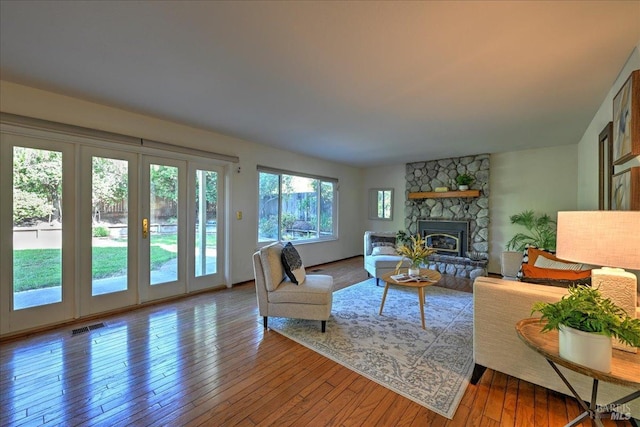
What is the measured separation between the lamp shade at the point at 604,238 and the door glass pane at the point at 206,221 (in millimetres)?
4130

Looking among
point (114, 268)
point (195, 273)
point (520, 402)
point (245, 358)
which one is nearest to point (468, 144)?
point (520, 402)

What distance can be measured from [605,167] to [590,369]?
9.00ft

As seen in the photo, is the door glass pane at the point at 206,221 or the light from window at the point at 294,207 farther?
the light from window at the point at 294,207

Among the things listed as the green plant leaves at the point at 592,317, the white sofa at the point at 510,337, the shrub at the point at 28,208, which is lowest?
the white sofa at the point at 510,337

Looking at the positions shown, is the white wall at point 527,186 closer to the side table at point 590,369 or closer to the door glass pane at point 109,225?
the side table at point 590,369

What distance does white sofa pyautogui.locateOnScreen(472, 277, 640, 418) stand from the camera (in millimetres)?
1697

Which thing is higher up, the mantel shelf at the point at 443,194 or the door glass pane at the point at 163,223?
the mantel shelf at the point at 443,194

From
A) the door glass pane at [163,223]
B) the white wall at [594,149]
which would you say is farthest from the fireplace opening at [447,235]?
the door glass pane at [163,223]

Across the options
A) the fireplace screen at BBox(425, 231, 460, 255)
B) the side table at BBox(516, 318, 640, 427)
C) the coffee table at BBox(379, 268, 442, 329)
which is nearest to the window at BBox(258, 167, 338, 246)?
the fireplace screen at BBox(425, 231, 460, 255)

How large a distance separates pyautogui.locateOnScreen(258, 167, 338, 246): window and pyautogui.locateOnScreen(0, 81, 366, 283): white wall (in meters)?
0.19

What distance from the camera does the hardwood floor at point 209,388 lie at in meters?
1.63
